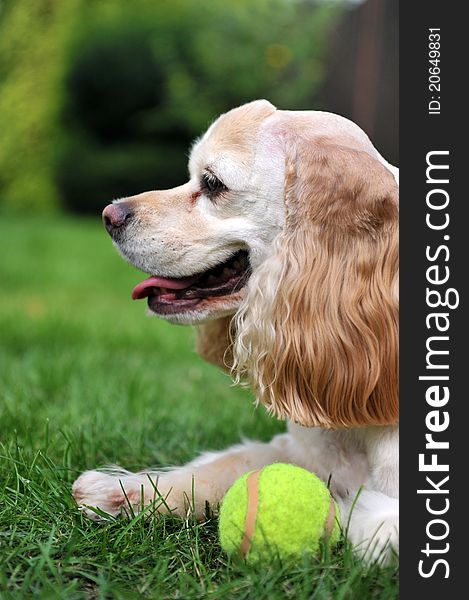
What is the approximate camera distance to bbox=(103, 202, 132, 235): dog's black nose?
250cm

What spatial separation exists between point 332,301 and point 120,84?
14106 mm

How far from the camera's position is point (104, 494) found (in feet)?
7.13

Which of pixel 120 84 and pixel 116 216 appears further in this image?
pixel 120 84

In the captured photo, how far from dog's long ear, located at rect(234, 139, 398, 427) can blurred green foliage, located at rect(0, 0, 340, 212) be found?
11534 millimetres

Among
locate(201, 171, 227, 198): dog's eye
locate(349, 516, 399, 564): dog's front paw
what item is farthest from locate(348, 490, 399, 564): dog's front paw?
locate(201, 171, 227, 198): dog's eye

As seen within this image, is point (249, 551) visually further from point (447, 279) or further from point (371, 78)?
point (371, 78)

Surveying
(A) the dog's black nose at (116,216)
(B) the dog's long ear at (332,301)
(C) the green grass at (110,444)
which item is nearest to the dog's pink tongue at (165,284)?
(A) the dog's black nose at (116,216)

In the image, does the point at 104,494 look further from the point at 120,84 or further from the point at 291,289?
the point at 120,84

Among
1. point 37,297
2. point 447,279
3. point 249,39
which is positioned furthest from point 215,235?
point 249,39

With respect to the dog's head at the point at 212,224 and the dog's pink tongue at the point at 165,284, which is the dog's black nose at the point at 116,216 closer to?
the dog's head at the point at 212,224

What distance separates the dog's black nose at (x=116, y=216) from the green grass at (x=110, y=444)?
27.3 inches

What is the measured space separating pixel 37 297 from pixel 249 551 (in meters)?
5.09

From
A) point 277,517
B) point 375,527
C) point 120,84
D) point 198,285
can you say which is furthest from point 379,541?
point 120,84

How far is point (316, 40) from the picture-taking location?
41.6ft
